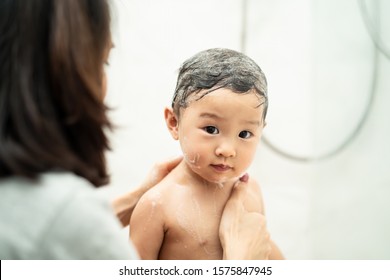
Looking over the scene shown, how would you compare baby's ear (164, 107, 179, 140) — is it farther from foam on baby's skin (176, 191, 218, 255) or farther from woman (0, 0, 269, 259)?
woman (0, 0, 269, 259)

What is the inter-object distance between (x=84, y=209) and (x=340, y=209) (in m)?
0.81

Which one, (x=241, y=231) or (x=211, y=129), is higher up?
(x=211, y=129)

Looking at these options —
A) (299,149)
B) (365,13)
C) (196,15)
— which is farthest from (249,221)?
(365,13)

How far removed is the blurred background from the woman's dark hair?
411mm

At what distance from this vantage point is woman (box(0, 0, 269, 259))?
57 centimetres

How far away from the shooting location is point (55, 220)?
1.83 feet

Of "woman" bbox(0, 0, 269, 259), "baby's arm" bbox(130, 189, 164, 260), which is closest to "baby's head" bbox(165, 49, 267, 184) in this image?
"baby's arm" bbox(130, 189, 164, 260)

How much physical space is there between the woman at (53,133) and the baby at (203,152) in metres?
0.23

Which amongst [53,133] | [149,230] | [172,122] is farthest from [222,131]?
[53,133]

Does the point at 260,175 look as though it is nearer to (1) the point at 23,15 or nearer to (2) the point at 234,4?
(2) the point at 234,4

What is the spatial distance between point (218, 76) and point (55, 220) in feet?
1.32

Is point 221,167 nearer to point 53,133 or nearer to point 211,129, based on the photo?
point 211,129

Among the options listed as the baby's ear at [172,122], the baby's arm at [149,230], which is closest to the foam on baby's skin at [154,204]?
the baby's arm at [149,230]

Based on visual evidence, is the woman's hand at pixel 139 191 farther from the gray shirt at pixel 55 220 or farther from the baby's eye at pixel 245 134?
the gray shirt at pixel 55 220
